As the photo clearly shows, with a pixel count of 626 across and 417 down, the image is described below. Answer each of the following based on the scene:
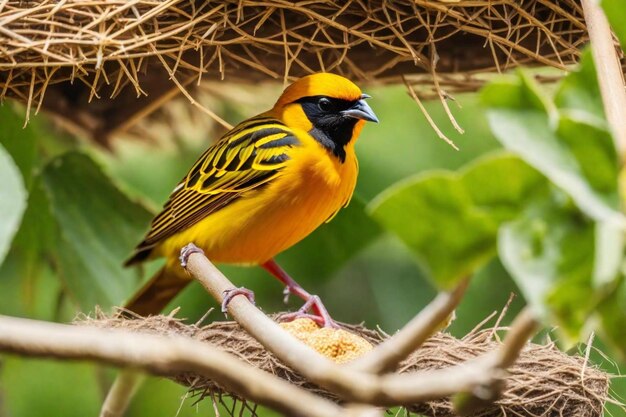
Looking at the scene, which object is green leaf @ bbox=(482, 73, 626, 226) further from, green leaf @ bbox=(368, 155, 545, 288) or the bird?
the bird

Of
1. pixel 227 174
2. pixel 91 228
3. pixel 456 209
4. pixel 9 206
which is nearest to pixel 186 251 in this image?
pixel 227 174

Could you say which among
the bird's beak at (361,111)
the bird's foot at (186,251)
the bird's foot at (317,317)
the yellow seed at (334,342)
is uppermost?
the bird's beak at (361,111)

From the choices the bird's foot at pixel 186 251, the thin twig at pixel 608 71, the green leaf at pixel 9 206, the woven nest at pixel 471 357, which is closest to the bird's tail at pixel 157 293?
the bird's foot at pixel 186 251

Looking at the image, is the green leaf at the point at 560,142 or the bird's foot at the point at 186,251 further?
the bird's foot at the point at 186,251

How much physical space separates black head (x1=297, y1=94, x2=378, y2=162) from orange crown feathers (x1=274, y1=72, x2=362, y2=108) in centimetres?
1

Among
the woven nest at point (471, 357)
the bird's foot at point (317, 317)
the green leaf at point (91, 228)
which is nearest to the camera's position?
the woven nest at point (471, 357)

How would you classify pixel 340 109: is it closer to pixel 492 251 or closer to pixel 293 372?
pixel 293 372

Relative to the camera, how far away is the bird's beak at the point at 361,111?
4.94ft

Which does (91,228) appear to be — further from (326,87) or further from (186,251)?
(326,87)

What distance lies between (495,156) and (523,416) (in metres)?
0.75

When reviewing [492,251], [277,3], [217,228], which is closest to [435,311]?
[492,251]

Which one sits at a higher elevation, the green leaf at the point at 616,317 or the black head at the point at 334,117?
the green leaf at the point at 616,317

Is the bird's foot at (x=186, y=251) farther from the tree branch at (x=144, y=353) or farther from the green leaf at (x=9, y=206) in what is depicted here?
the tree branch at (x=144, y=353)

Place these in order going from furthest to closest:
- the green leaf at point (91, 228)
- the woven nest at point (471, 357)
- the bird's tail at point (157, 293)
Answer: the green leaf at point (91, 228) → the bird's tail at point (157, 293) → the woven nest at point (471, 357)
